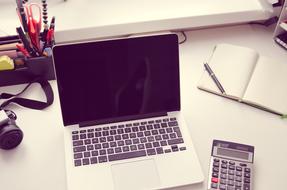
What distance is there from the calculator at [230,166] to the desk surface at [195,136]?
0.02 meters

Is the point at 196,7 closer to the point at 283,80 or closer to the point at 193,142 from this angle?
the point at 283,80

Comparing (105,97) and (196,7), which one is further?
(196,7)

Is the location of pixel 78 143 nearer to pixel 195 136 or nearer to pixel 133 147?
pixel 133 147

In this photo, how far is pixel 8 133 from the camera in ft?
2.81

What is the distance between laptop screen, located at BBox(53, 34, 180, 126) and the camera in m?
0.87

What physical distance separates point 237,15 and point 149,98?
0.45 meters

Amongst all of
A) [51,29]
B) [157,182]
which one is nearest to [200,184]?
[157,182]

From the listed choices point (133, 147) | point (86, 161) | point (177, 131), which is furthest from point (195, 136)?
point (86, 161)

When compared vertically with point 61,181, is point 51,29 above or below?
above

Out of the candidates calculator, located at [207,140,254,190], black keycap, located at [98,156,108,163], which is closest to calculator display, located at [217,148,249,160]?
calculator, located at [207,140,254,190]

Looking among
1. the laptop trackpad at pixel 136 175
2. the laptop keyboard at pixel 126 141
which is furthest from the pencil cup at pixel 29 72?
the laptop trackpad at pixel 136 175

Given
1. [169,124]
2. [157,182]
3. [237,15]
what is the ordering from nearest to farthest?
[157,182] < [169,124] < [237,15]

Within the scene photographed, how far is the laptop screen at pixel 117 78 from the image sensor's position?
87 centimetres

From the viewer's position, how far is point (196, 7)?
3.97 ft
